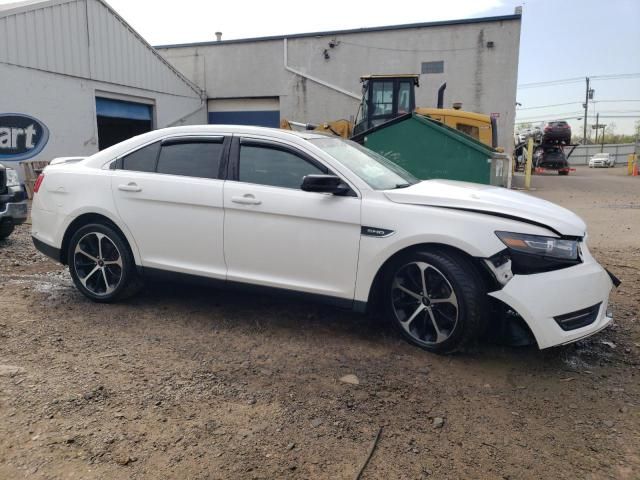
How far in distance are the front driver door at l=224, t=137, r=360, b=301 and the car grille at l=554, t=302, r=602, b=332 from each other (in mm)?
1401

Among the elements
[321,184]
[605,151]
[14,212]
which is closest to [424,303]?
[321,184]

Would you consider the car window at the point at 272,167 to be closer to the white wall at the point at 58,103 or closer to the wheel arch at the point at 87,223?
the wheel arch at the point at 87,223

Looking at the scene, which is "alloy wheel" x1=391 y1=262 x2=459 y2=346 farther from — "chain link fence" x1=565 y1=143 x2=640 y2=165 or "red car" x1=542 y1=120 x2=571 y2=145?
"chain link fence" x1=565 y1=143 x2=640 y2=165

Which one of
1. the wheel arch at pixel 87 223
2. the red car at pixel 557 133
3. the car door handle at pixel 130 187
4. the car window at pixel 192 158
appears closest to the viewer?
the car window at pixel 192 158

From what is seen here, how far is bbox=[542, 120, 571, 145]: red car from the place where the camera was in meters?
31.3

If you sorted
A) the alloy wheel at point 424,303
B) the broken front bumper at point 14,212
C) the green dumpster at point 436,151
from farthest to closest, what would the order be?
the green dumpster at point 436,151
the broken front bumper at point 14,212
the alloy wheel at point 424,303

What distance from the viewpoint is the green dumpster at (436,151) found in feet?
28.5

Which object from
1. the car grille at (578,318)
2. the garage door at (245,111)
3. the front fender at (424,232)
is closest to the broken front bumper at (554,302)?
the car grille at (578,318)

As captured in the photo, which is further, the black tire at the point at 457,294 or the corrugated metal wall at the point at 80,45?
the corrugated metal wall at the point at 80,45

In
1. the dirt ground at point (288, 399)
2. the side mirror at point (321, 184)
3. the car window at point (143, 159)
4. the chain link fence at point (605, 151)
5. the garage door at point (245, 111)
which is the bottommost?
the dirt ground at point (288, 399)

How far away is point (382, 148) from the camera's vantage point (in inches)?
374

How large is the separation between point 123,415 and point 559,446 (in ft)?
7.61

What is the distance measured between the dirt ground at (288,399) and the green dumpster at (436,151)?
4.59 m

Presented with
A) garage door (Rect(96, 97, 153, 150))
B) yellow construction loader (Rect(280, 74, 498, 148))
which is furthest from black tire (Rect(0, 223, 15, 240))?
garage door (Rect(96, 97, 153, 150))
